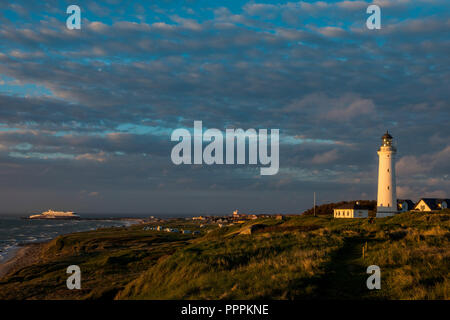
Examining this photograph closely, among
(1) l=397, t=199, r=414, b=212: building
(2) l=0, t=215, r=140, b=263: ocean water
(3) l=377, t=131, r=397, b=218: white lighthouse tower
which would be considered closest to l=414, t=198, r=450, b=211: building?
(1) l=397, t=199, r=414, b=212: building

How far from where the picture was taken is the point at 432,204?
72.0 meters

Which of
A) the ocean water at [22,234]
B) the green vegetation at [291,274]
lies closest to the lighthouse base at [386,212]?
the green vegetation at [291,274]

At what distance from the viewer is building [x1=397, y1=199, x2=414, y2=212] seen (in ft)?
247

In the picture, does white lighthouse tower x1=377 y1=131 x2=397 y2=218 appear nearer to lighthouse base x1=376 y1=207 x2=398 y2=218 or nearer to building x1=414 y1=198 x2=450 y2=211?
lighthouse base x1=376 y1=207 x2=398 y2=218

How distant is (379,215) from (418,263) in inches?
1872

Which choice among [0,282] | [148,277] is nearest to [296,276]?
[148,277]

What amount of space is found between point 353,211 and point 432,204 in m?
18.2

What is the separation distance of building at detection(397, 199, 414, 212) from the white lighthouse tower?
1788 cm

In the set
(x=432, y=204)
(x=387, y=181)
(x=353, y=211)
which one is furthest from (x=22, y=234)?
(x=432, y=204)

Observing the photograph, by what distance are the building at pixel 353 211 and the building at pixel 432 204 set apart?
507 inches

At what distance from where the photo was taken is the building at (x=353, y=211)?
66875 millimetres

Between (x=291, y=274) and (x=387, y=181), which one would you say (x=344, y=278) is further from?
(x=387, y=181)
